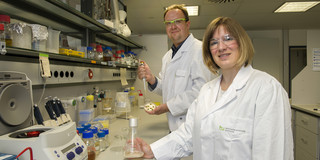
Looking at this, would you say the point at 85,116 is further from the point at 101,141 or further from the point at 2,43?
the point at 2,43

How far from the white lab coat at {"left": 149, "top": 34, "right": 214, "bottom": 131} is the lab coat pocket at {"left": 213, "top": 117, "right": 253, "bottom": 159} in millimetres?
676

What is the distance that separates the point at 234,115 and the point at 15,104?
41.0 inches

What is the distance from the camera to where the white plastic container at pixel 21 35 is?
3.51 feet

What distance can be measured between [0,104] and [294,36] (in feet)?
20.0

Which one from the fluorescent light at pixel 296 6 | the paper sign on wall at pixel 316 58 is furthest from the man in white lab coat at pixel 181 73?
the fluorescent light at pixel 296 6

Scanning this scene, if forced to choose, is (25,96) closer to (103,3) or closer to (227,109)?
(227,109)

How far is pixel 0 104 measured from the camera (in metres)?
0.92

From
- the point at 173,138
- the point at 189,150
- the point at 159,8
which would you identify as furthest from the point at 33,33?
the point at 159,8

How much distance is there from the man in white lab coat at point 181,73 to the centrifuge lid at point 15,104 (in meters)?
0.96

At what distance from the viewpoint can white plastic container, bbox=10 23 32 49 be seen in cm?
107

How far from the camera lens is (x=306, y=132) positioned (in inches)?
108

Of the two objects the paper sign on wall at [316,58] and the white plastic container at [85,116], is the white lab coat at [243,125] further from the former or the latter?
the paper sign on wall at [316,58]

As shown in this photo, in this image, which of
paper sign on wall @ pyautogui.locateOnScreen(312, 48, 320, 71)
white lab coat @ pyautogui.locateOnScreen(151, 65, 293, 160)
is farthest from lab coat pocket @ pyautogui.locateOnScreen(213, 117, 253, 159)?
paper sign on wall @ pyautogui.locateOnScreen(312, 48, 320, 71)

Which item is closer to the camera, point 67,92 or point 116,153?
point 116,153
